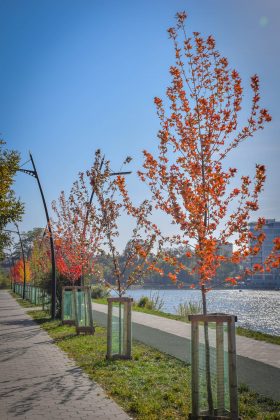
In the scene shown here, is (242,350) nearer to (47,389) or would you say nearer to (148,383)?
(148,383)

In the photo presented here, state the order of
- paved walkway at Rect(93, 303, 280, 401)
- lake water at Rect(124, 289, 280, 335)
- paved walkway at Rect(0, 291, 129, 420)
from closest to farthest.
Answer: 1. paved walkway at Rect(0, 291, 129, 420)
2. paved walkway at Rect(93, 303, 280, 401)
3. lake water at Rect(124, 289, 280, 335)

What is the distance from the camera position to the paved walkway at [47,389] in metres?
5.30

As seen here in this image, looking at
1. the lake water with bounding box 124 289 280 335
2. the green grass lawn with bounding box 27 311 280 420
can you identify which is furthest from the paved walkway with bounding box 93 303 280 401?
the lake water with bounding box 124 289 280 335

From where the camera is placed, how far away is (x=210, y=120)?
6355 millimetres

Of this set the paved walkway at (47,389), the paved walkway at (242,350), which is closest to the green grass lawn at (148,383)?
the paved walkway at (47,389)

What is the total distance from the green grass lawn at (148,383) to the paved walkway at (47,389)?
0.23 m

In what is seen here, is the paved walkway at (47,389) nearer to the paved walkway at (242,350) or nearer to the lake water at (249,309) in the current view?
the paved walkway at (242,350)

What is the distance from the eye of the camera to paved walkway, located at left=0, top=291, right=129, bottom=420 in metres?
5.30

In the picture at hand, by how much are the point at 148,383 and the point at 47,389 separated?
5.37 feet

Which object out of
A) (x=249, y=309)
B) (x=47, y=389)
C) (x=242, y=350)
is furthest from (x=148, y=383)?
(x=249, y=309)

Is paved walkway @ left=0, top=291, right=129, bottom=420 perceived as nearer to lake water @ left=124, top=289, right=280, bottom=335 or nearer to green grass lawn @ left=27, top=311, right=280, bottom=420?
green grass lawn @ left=27, top=311, right=280, bottom=420

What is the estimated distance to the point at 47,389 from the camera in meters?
6.52

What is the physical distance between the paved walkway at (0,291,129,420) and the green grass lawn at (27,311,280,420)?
231 millimetres

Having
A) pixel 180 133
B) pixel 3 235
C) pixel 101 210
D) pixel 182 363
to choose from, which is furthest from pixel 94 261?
pixel 180 133
